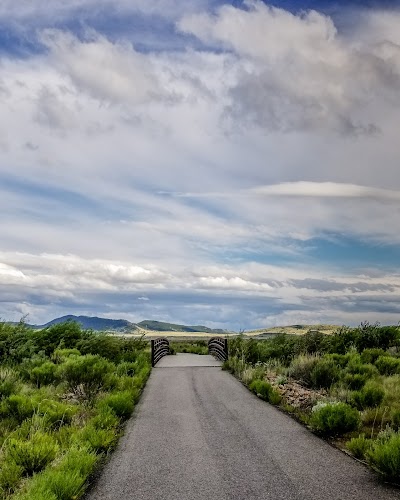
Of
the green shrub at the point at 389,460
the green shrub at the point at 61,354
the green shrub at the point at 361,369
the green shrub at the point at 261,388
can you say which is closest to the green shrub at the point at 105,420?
the green shrub at the point at 261,388

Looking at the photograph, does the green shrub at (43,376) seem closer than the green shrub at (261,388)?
No

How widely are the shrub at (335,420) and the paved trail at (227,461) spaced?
0.32 m

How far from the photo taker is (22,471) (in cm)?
838

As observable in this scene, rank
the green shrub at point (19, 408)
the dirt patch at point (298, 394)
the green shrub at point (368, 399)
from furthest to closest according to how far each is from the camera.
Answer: the dirt patch at point (298, 394) → the green shrub at point (19, 408) → the green shrub at point (368, 399)

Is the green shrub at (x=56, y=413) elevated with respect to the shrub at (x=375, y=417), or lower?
lower

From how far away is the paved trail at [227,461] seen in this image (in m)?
7.21

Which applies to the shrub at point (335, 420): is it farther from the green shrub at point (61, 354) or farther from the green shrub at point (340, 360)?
the green shrub at point (61, 354)

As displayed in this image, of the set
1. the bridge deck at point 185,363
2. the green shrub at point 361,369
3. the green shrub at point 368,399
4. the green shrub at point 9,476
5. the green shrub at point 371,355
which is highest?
the green shrub at point 371,355

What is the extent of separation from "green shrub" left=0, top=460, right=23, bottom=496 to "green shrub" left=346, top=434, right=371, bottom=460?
5.74m

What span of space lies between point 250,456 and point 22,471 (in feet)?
12.9

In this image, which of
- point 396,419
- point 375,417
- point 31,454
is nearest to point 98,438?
point 31,454

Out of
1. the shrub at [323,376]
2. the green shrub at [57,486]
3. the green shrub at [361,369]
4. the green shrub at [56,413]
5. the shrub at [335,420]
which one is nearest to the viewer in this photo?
the green shrub at [57,486]

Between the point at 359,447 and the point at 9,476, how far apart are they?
19.5 feet

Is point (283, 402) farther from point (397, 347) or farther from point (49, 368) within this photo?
point (397, 347)
